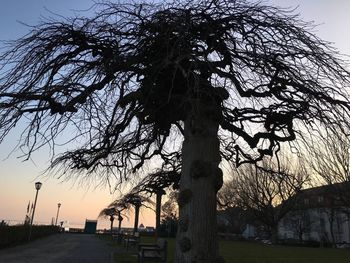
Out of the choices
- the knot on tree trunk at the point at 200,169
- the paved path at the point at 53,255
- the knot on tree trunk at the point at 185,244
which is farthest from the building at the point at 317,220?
the knot on tree trunk at the point at 185,244

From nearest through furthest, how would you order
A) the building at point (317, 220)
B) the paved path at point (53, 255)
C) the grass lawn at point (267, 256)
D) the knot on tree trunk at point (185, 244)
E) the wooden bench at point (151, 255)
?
the knot on tree trunk at point (185, 244) → the wooden bench at point (151, 255) → the paved path at point (53, 255) → the grass lawn at point (267, 256) → the building at point (317, 220)

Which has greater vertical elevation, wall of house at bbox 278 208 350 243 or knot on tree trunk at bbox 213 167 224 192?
wall of house at bbox 278 208 350 243

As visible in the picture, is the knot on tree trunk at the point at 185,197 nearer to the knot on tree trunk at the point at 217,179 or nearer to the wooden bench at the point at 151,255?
the knot on tree trunk at the point at 217,179

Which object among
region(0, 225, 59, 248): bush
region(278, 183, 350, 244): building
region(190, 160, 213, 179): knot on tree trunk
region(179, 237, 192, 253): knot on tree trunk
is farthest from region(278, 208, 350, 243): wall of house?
region(179, 237, 192, 253): knot on tree trunk

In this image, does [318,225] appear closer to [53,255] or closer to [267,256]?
[267,256]

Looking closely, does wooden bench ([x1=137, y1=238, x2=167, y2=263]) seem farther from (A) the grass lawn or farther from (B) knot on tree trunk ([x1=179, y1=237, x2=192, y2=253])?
(B) knot on tree trunk ([x1=179, y1=237, x2=192, y2=253])

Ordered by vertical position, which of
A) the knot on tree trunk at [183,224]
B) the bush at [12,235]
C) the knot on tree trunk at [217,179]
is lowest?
the knot on tree trunk at [183,224]

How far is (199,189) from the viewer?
21.8 feet

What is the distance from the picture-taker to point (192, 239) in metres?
6.44

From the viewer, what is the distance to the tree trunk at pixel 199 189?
21.1 feet

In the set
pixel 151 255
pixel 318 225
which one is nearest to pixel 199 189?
pixel 151 255

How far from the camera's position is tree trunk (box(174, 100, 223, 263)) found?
6.43 meters

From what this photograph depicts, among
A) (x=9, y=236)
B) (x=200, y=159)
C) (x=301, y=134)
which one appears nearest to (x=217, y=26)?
(x=200, y=159)

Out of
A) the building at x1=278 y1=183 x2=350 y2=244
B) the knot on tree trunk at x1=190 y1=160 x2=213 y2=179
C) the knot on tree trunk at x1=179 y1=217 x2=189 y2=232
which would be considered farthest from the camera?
the building at x1=278 y1=183 x2=350 y2=244
